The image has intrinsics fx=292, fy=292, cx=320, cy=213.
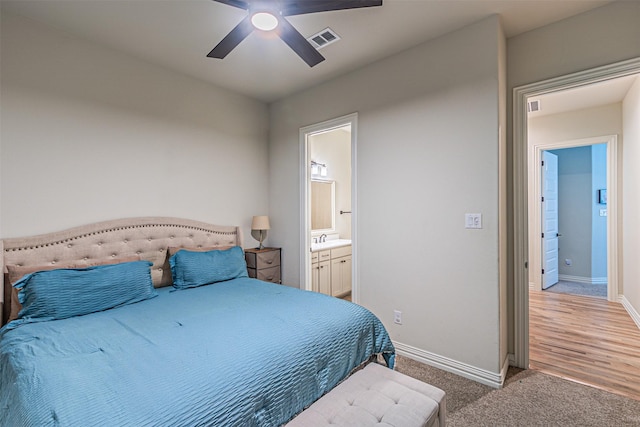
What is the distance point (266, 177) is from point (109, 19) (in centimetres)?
221

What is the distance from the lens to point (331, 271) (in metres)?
4.16

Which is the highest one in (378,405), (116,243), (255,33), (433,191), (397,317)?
(255,33)

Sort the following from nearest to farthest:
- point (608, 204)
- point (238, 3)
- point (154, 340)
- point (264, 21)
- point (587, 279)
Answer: point (154, 340), point (238, 3), point (264, 21), point (608, 204), point (587, 279)

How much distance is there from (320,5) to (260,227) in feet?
8.47

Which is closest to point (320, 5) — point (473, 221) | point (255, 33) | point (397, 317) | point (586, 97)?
point (255, 33)

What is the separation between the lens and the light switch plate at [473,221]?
2.30 metres

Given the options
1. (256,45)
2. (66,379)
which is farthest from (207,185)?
(66,379)

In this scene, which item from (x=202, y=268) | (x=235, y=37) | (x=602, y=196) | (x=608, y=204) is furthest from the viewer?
(x=602, y=196)

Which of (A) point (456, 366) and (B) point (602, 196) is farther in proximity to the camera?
(B) point (602, 196)

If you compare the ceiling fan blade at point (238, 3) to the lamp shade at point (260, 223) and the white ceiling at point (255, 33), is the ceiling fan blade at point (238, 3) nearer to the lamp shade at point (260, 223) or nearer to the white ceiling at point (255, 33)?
the white ceiling at point (255, 33)

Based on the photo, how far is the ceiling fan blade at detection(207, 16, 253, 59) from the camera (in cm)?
180

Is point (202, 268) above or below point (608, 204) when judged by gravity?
below

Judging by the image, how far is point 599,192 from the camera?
511cm

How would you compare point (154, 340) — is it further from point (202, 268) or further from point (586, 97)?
point (586, 97)
